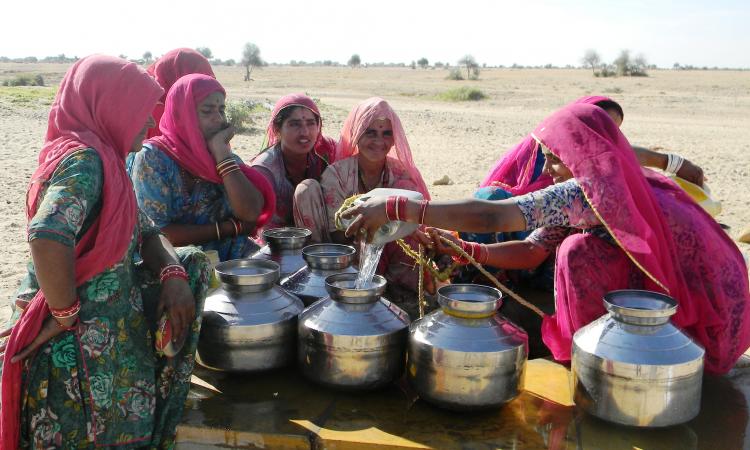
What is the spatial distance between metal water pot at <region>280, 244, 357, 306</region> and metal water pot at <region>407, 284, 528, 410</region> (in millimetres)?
742

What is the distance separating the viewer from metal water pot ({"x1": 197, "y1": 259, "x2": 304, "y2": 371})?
3094mm

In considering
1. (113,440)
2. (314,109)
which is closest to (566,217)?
(113,440)

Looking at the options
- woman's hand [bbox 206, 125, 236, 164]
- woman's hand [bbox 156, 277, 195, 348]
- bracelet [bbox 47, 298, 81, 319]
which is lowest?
woman's hand [bbox 156, 277, 195, 348]

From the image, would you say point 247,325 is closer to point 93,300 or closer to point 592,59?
point 93,300

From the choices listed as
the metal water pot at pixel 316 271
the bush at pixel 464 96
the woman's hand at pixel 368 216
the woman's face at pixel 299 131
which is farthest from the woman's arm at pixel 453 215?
the bush at pixel 464 96

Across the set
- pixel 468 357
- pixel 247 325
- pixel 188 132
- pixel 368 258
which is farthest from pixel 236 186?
pixel 468 357

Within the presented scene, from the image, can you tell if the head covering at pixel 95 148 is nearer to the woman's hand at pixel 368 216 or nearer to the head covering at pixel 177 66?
the woman's hand at pixel 368 216

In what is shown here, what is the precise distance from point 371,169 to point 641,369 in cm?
280

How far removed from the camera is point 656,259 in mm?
3033

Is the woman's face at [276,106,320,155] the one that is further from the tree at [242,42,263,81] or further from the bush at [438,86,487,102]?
the tree at [242,42,263,81]

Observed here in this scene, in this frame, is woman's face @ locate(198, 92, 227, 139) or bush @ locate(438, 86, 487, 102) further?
bush @ locate(438, 86, 487, 102)

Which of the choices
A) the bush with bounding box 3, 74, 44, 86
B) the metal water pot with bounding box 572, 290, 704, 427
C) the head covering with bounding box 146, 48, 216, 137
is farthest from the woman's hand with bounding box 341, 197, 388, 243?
the bush with bounding box 3, 74, 44, 86

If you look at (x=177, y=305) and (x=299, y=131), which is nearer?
(x=177, y=305)

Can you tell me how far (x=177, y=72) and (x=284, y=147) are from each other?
37.9 inches
